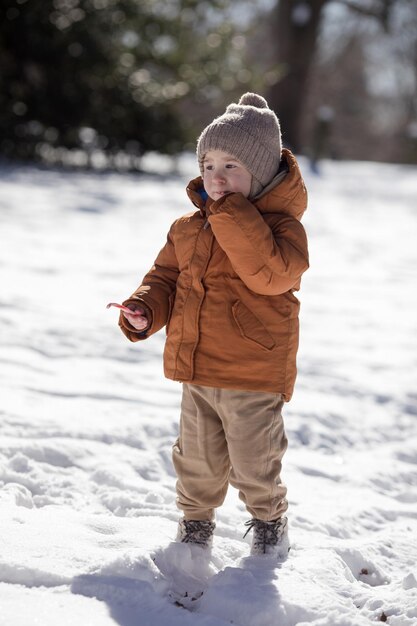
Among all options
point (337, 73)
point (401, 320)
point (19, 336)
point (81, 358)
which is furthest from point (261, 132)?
point (337, 73)

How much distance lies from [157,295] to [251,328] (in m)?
0.31

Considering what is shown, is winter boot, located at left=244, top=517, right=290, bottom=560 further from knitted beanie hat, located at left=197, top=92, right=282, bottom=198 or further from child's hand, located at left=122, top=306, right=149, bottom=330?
knitted beanie hat, located at left=197, top=92, right=282, bottom=198

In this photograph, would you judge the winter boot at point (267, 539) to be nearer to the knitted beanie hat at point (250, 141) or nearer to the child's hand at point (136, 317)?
the child's hand at point (136, 317)

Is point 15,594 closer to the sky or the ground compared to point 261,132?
closer to the ground

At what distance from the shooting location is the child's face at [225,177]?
2.36m

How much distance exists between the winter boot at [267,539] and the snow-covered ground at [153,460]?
5 centimetres

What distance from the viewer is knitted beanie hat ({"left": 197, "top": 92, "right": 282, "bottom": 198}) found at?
2.34 m

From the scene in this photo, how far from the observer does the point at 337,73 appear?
113 ft

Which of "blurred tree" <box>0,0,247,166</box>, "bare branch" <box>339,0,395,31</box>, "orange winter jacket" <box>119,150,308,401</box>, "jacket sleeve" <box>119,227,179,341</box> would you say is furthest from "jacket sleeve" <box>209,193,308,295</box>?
"bare branch" <box>339,0,395,31</box>

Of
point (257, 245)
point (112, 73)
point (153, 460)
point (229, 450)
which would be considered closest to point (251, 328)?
point (257, 245)

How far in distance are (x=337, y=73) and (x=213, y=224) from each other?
33946mm

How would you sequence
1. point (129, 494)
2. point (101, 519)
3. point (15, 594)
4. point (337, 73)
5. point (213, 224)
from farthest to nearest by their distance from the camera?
point (337, 73) → point (129, 494) → point (101, 519) → point (213, 224) → point (15, 594)

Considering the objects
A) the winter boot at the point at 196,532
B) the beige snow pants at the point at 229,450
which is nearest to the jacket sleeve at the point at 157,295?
the beige snow pants at the point at 229,450

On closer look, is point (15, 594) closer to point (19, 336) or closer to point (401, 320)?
point (19, 336)
